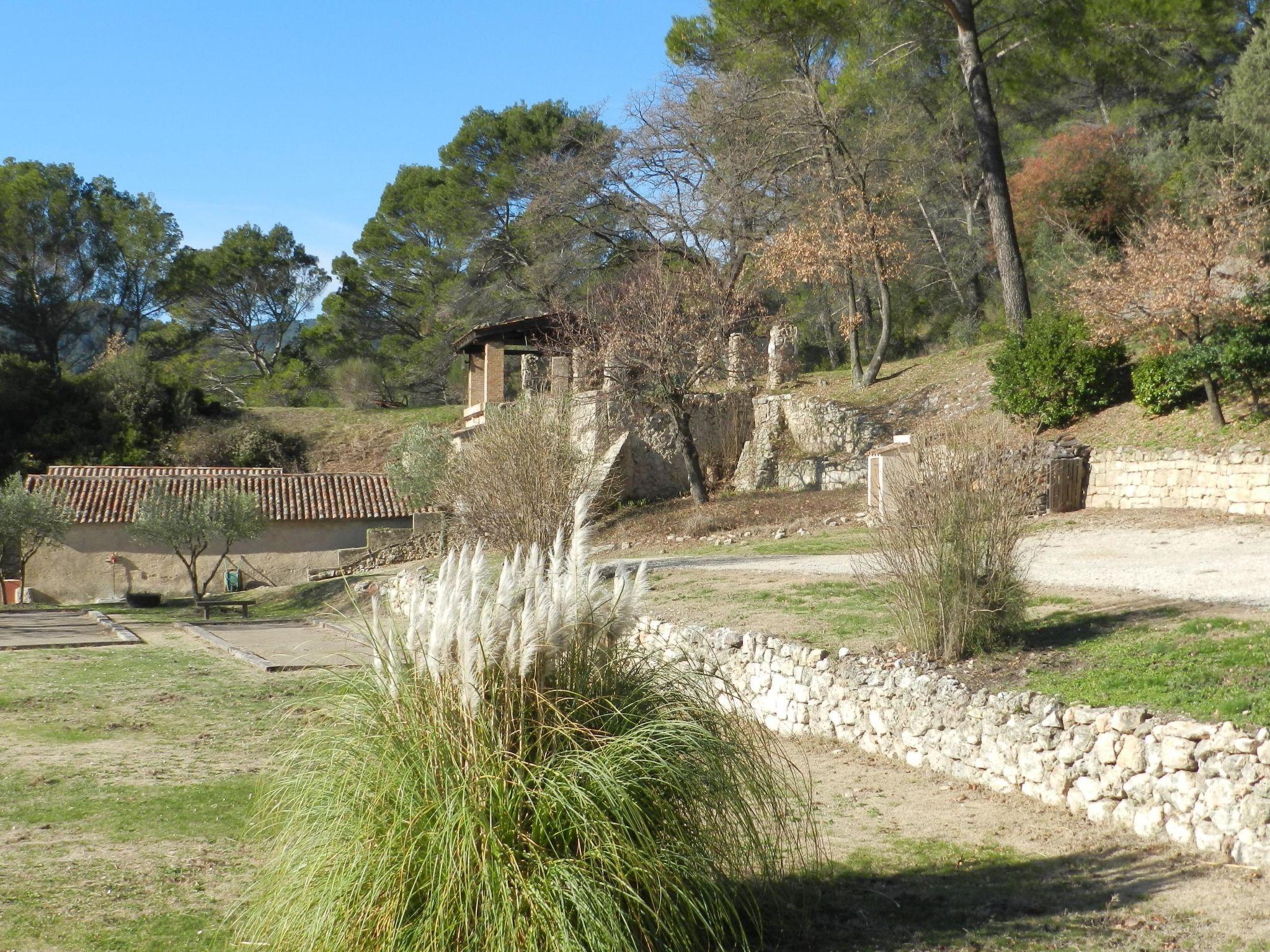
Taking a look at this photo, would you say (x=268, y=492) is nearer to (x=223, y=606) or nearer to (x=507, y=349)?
(x=223, y=606)

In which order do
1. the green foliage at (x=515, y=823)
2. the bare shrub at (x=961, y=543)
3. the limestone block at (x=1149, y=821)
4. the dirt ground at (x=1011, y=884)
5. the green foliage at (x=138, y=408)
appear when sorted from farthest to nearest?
1. the green foliage at (x=138, y=408)
2. the bare shrub at (x=961, y=543)
3. the limestone block at (x=1149, y=821)
4. the dirt ground at (x=1011, y=884)
5. the green foliage at (x=515, y=823)

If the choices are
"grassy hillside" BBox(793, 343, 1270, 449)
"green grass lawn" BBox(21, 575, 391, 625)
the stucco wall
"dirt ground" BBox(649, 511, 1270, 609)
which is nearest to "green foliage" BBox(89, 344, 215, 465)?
the stucco wall

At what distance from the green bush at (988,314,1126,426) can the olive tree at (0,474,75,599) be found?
20.9 metres

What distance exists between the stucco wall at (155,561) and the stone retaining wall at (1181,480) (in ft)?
64.5

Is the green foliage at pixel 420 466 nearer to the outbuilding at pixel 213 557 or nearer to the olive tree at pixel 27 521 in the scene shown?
the outbuilding at pixel 213 557

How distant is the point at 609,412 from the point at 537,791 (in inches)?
830


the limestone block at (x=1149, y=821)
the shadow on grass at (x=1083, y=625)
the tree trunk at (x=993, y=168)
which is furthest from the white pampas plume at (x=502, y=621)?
the tree trunk at (x=993, y=168)

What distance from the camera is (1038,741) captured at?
709cm

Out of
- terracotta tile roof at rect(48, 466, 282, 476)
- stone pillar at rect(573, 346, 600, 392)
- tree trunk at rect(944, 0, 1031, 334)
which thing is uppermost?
tree trunk at rect(944, 0, 1031, 334)

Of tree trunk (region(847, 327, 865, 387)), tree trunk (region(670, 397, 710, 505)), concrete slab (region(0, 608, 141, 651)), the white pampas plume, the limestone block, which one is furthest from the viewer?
→ tree trunk (region(847, 327, 865, 387))

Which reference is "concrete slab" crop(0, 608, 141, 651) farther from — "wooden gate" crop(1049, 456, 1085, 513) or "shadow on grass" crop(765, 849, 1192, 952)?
"wooden gate" crop(1049, 456, 1085, 513)

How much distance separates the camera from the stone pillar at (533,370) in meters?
28.0

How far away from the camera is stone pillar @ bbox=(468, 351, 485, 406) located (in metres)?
31.8

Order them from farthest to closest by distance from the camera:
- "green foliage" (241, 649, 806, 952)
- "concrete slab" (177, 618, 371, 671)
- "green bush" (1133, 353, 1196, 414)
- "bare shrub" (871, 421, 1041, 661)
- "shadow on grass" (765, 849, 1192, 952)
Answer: "green bush" (1133, 353, 1196, 414) < "concrete slab" (177, 618, 371, 671) < "bare shrub" (871, 421, 1041, 661) < "shadow on grass" (765, 849, 1192, 952) < "green foliage" (241, 649, 806, 952)
